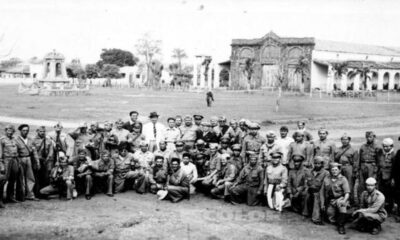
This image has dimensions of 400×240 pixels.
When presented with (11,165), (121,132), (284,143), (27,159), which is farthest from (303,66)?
(11,165)

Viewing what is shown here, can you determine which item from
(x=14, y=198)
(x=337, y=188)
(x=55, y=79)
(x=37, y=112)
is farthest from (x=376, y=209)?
(x=55, y=79)

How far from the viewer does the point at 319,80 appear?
57531 millimetres

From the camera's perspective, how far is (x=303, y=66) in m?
55.1

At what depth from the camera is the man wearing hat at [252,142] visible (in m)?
10.1

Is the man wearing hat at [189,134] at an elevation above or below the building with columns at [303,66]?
below

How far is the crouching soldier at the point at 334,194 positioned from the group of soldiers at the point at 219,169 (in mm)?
17

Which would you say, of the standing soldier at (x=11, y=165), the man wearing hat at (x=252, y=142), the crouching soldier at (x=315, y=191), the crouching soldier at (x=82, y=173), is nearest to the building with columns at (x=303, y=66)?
the man wearing hat at (x=252, y=142)

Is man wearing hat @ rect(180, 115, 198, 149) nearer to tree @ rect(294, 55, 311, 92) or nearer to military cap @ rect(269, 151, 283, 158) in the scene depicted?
military cap @ rect(269, 151, 283, 158)

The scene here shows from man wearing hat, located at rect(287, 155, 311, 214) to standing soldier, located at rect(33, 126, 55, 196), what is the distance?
479cm

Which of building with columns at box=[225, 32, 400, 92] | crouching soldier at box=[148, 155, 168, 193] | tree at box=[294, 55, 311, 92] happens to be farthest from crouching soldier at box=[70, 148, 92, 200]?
tree at box=[294, 55, 311, 92]

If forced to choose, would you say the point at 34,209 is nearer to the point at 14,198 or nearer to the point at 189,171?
the point at 14,198

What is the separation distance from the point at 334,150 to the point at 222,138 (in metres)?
2.58

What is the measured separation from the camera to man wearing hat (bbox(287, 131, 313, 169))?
30.6ft

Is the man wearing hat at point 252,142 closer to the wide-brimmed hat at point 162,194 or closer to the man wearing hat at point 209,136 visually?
the man wearing hat at point 209,136
